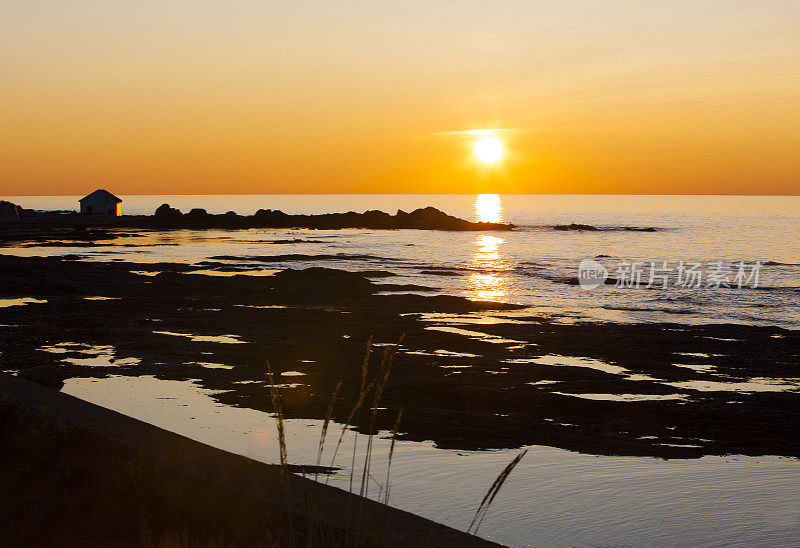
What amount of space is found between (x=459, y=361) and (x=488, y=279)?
2214 cm

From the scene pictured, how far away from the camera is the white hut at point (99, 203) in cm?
10588

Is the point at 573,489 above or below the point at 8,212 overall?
below

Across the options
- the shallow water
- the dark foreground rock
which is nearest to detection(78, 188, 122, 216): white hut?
the shallow water

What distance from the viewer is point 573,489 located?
332 inches

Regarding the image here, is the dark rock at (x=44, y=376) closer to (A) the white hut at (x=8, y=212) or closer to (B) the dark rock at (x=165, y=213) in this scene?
(A) the white hut at (x=8, y=212)

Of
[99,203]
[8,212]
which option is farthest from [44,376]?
[99,203]

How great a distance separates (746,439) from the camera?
10656 mm

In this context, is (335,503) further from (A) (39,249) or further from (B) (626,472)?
(A) (39,249)

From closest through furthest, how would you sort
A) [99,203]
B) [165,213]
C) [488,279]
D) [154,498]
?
[154,498] → [488,279] → [99,203] → [165,213]

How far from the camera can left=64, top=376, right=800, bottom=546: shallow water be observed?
23.8 ft

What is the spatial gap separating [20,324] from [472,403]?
13.7 m

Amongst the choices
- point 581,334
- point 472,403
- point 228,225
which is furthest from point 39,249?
point 228,225

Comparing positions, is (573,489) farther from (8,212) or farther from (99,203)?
(99,203)

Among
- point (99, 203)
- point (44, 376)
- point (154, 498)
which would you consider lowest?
point (44, 376)
